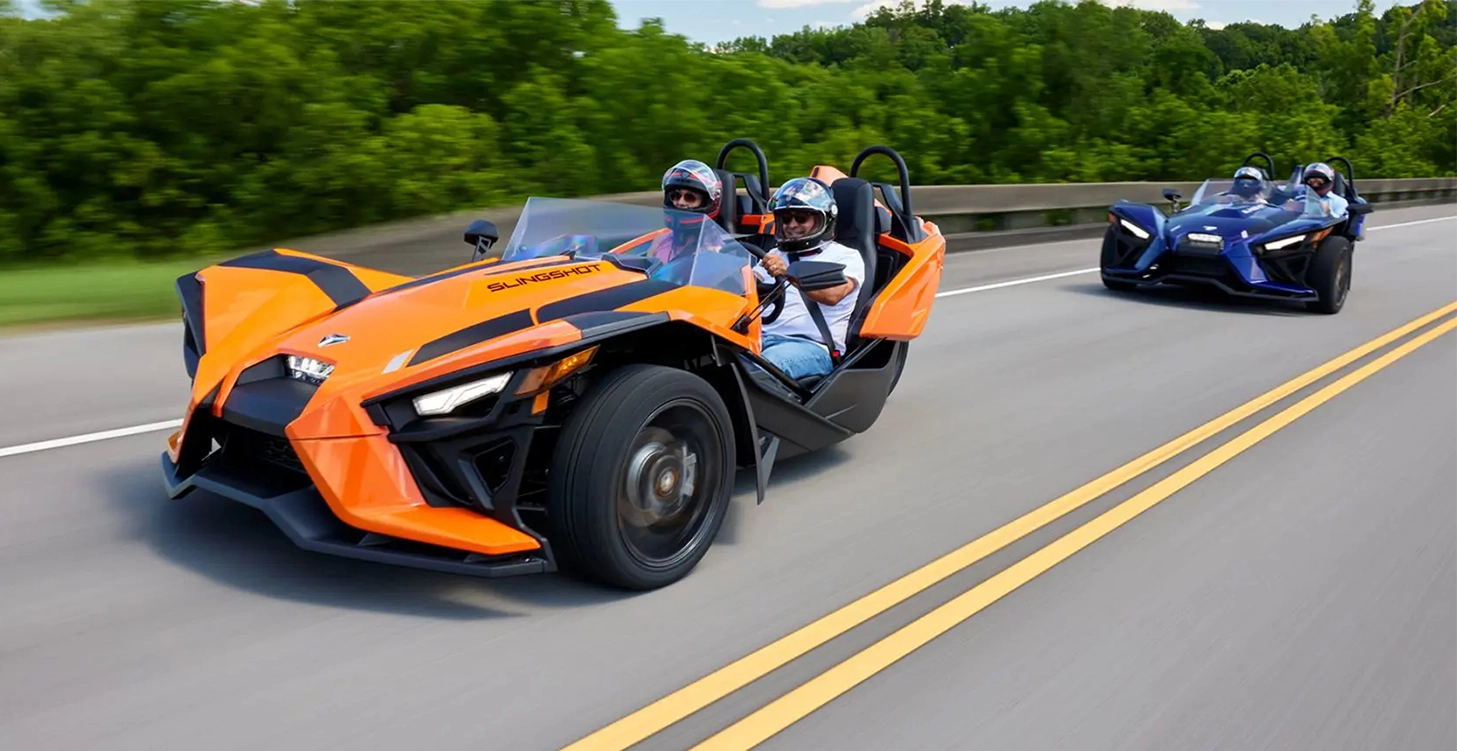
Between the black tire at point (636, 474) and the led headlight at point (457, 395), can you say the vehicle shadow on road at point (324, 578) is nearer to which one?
the black tire at point (636, 474)

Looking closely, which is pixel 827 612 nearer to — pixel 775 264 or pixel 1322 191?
pixel 775 264

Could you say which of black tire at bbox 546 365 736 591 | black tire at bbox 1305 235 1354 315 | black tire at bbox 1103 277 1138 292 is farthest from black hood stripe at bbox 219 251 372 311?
black tire at bbox 1305 235 1354 315

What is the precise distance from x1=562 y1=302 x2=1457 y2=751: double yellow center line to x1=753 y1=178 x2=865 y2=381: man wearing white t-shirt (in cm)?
126

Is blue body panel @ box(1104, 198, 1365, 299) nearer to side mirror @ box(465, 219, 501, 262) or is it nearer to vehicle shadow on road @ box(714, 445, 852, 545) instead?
vehicle shadow on road @ box(714, 445, 852, 545)

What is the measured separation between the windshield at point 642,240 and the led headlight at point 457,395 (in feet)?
3.99

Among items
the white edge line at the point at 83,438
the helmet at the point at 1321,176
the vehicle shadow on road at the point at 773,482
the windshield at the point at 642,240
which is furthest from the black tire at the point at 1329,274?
the white edge line at the point at 83,438

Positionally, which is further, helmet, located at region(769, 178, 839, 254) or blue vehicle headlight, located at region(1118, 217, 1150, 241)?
blue vehicle headlight, located at region(1118, 217, 1150, 241)

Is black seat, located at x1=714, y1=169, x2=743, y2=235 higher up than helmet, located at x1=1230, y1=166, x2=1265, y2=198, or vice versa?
black seat, located at x1=714, y1=169, x2=743, y2=235

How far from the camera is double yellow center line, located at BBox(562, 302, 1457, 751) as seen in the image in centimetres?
320

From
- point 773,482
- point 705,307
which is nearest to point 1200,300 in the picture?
point 773,482

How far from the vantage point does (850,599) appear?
411 centimetres

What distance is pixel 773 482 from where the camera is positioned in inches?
212

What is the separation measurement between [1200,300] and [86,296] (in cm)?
947

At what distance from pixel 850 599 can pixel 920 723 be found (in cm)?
84
